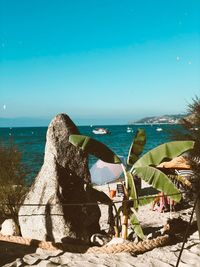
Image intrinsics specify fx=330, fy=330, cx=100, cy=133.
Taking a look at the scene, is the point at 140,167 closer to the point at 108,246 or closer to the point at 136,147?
the point at 136,147

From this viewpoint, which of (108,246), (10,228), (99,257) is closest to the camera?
(99,257)

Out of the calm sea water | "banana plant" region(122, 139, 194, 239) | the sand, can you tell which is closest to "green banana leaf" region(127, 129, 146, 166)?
"banana plant" region(122, 139, 194, 239)

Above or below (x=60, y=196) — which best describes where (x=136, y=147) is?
above

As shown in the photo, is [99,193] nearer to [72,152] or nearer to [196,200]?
[72,152]

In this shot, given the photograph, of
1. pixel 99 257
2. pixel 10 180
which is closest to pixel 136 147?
pixel 99 257

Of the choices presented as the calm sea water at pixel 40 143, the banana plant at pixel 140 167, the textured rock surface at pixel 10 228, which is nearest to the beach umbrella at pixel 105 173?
the calm sea water at pixel 40 143

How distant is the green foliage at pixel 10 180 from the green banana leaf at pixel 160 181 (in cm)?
432

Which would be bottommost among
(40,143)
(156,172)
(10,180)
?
(40,143)

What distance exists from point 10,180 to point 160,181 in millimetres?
4819

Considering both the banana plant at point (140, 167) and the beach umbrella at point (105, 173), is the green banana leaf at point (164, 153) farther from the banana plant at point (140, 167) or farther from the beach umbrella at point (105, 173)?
the beach umbrella at point (105, 173)

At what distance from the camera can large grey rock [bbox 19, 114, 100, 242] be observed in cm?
748

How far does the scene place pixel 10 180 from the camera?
31.3 feet

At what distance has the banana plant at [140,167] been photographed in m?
6.55

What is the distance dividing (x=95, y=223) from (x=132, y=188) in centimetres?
177
